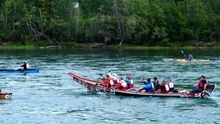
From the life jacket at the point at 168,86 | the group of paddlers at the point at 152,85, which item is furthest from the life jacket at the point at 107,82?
the life jacket at the point at 168,86

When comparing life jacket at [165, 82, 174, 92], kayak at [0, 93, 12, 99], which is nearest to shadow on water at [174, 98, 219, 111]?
life jacket at [165, 82, 174, 92]

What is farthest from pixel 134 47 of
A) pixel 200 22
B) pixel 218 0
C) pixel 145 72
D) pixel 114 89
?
pixel 114 89

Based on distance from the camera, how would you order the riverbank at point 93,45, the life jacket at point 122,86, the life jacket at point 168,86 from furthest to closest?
the riverbank at point 93,45, the life jacket at point 122,86, the life jacket at point 168,86

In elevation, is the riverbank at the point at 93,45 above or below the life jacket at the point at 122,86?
above

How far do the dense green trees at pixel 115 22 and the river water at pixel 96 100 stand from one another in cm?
4164

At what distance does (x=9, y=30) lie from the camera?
136m

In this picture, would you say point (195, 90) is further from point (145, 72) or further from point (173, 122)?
point (145, 72)

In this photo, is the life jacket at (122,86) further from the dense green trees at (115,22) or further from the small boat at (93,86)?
the dense green trees at (115,22)

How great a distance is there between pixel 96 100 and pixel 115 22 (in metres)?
79.5

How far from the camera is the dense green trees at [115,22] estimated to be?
13188cm

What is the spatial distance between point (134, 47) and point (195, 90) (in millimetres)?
73293

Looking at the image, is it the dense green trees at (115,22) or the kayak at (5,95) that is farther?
the dense green trees at (115,22)

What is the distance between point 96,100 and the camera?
54.7 m

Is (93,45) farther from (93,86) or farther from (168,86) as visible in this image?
(168,86)
